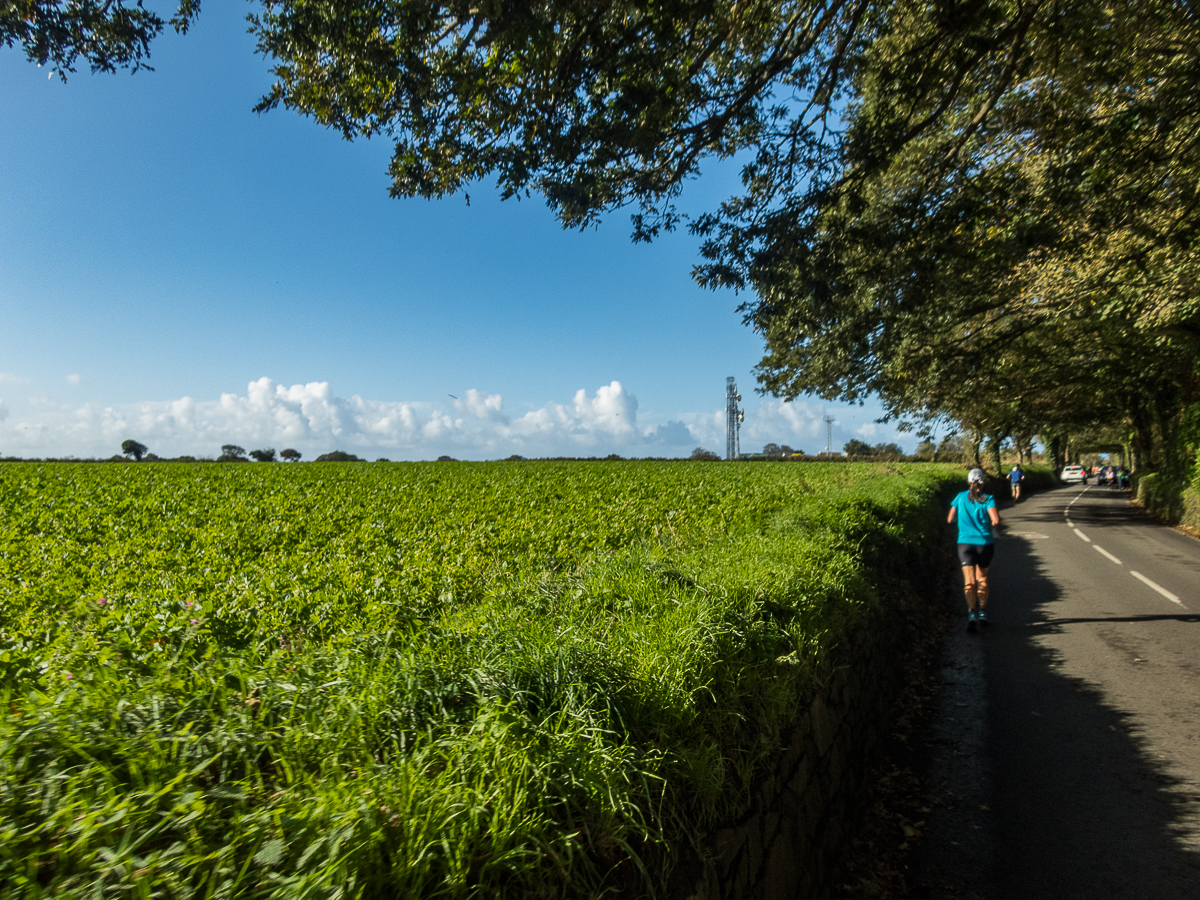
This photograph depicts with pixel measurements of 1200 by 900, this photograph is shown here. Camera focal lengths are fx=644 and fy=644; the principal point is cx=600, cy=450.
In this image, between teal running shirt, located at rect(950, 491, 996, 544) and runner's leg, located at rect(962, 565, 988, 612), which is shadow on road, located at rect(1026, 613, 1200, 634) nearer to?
runner's leg, located at rect(962, 565, 988, 612)

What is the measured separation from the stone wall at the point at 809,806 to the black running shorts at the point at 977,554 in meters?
4.25

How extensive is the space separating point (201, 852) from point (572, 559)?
6254 millimetres

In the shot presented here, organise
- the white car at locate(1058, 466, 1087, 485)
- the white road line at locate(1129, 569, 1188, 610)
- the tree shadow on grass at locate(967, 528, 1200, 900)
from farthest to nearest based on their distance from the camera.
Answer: the white car at locate(1058, 466, 1087, 485) → the white road line at locate(1129, 569, 1188, 610) → the tree shadow on grass at locate(967, 528, 1200, 900)

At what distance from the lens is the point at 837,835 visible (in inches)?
167

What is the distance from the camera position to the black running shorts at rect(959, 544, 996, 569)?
916 centimetres

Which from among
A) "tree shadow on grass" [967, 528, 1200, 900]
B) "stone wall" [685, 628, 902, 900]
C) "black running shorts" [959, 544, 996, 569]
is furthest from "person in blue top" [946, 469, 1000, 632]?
"stone wall" [685, 628, 902, 900]

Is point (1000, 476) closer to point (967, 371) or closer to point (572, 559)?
point (967, 371)

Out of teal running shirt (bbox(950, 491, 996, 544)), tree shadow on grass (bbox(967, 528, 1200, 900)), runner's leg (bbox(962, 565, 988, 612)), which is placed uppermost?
teal running shirt (bbox(950, 491, 996, 544))

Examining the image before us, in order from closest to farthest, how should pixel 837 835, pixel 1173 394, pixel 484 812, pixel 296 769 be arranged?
pixel 484 812, pixel 296 769, pixel 837 835, pixel 1173 394

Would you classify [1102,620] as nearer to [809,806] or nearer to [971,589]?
[971,589]

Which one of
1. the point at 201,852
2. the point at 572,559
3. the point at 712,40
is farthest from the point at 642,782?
the point at 712,40

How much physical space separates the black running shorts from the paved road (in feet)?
3.12

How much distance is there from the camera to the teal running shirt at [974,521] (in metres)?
9.26

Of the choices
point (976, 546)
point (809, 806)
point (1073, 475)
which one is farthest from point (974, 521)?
point (1073, 475)
